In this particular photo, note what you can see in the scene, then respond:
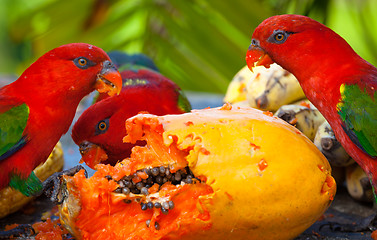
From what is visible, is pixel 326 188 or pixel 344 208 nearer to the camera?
pixel 326 188

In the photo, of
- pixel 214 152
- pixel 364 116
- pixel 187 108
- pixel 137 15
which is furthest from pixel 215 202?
pixel 137 15

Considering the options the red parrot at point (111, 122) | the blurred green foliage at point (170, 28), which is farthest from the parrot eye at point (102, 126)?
the blurred green foliage at point (170, 28)

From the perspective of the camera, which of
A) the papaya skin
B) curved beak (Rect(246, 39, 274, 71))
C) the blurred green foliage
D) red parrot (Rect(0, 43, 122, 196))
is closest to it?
the papaya skin

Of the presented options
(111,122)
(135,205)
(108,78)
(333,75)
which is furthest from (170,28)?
Answer: (135,205)

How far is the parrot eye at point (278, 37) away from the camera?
4.11 feet

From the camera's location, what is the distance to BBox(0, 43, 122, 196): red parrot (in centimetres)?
121

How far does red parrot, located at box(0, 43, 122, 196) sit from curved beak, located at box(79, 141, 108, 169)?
0.18 meters

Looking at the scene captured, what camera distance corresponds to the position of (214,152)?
1.10m

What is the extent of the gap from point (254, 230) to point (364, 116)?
41cm

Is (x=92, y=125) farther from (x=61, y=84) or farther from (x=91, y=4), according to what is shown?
(x=91, y=4)

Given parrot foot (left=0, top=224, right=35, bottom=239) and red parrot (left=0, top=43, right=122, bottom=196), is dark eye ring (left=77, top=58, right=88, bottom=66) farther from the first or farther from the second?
parrot foot (left=0, top=224, right=35, bottom=239)

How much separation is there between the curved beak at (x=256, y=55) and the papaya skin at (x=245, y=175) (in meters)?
0.22

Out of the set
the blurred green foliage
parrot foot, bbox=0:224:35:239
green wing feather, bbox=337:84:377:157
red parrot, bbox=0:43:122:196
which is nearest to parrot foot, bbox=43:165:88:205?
red parrot, bbox=0:43:122:196

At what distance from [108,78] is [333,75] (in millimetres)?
612
